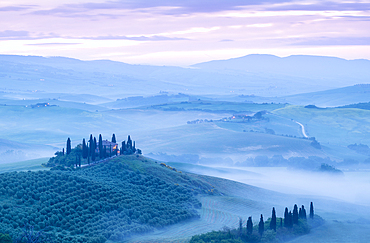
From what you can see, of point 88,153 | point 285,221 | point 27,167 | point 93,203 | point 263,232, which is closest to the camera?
point 263,232

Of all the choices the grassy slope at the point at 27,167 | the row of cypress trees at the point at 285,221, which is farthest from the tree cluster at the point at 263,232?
the grassy slope at the point at 27,167

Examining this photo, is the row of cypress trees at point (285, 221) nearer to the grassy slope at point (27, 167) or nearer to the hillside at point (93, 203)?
the hillside at point (93, 203)

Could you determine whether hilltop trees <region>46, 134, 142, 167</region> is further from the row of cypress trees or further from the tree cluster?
the tree cluster

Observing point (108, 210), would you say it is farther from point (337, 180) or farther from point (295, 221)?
point (337, 180)

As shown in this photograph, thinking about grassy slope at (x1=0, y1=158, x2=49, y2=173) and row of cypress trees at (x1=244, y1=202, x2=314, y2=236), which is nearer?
row of cypress trees at (x1=244, y1=202, x2=314, y2=236)

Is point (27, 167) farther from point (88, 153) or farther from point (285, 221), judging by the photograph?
point (285, 221)

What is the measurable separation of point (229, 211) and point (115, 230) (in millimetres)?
23703

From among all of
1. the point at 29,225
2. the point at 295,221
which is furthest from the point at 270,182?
the point at 29,225

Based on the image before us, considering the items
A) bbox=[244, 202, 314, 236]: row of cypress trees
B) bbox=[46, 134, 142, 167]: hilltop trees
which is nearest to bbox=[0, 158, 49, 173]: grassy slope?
bbox=[46, 134, 142, 167]: hilltop trees

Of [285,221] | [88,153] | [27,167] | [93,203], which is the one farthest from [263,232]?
[27,167]

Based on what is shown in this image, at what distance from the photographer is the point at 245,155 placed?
600 feet

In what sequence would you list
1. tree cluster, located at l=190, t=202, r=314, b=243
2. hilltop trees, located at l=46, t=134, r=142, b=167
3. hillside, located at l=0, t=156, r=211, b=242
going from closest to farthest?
hillside, located at l=0, t=156, r=211, b=242
tree cluster, located at l=190, t=202, r=314, b=243
hilltop trees, located at l=46, t=134, r=142, b=167

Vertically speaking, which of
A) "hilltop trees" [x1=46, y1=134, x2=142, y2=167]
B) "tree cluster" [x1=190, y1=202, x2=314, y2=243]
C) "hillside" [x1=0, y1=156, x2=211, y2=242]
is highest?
"hilltop trees" [x1=46, y1=134, x2=142, y2=167]

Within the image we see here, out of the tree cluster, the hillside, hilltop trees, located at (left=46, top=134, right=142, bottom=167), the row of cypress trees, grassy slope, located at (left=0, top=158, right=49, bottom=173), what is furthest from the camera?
grassy slope, located at (left=0, top=158, right=49, bottom=173)
